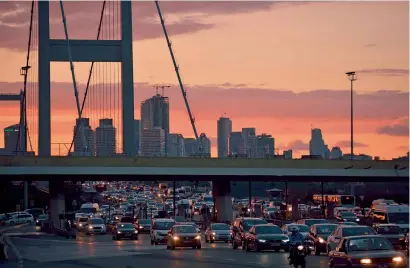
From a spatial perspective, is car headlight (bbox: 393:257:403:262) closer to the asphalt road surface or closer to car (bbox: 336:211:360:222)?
the asphalt road surface

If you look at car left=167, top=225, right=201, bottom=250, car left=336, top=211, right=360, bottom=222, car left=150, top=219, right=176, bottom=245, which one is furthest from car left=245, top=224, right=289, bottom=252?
car left=336, top=211, right=360, bottom=222

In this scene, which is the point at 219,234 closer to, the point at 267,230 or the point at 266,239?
the point at 267,230

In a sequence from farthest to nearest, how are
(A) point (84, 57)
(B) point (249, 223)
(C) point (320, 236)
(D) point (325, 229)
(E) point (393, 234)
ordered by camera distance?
(A) point (84, 57) → (B) point (249, 223) → (E) point (393, 234) → (D) point (325, 229) → (C) point (320, 236)

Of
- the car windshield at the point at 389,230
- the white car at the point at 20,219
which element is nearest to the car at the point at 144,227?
the white car at the point at 20,219

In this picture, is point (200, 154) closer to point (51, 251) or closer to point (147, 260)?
point (51, 251)

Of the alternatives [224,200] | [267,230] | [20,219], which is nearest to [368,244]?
[267,230]

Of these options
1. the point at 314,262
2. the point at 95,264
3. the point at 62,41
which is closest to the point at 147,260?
the point at 95,264
